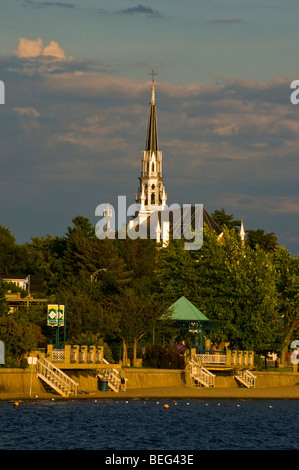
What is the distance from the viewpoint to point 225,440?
54.0 metres

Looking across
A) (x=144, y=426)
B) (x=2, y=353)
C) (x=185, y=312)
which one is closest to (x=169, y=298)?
(x=185, y=312)

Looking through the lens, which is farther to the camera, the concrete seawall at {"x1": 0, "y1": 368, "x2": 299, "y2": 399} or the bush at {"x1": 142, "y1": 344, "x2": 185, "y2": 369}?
the bush at {"x1": 142, "y1": 344, "x2": 185, "y2": 369}

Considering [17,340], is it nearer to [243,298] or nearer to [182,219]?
[243,298]

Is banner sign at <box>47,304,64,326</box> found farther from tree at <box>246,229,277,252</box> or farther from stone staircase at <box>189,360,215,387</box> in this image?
tree at <box>246,229,277,252</box>

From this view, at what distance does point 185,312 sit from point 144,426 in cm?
3439

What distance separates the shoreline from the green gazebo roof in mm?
7782

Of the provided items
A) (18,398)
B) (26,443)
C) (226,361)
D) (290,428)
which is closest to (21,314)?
(226,361)

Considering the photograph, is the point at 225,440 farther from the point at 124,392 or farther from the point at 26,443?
the point at 124,392

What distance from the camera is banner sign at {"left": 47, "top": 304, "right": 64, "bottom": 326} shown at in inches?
3059

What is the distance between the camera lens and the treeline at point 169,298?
86562mm

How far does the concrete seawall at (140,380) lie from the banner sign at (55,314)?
5.76 m

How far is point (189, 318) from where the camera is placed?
90375mm

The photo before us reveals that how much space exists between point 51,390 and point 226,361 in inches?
851

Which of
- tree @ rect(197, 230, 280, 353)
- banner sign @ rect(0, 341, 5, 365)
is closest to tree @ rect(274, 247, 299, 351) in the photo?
tree @ rect(197, 230, 280, 353)
